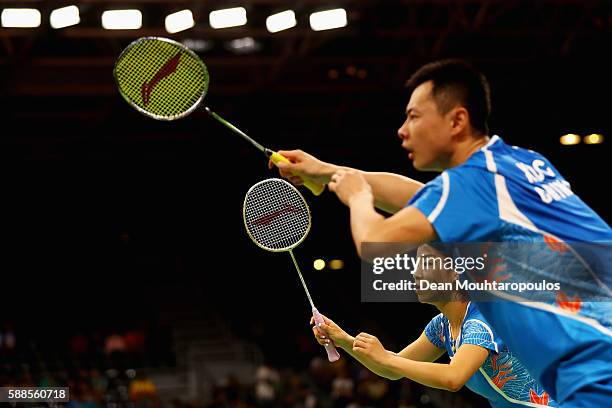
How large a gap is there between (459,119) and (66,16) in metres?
13.3

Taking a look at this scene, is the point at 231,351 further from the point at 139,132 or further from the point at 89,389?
the point at 89,389

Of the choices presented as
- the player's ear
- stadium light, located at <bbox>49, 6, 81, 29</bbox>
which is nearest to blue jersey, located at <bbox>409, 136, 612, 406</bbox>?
the player's ear

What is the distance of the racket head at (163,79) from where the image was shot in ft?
18.7

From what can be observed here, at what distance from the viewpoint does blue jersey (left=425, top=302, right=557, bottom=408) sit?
5.17m

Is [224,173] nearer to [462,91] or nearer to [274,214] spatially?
[274,214]

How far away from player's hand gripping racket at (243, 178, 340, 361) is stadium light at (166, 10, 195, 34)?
36.8 feet

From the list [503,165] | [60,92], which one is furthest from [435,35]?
[503,165]

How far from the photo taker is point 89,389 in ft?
55.7

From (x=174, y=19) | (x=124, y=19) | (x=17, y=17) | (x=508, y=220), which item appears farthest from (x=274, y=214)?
(x=17, y=17)

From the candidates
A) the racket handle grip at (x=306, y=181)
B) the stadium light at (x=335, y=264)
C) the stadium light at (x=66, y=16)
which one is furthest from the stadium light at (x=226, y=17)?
the racket handle grip at (x=306, y=181)

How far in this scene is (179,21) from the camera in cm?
1647

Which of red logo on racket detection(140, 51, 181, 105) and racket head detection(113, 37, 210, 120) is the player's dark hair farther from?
red logo on racket detection(140, 51, 181, 105)

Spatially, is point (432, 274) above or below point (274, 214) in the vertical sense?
below

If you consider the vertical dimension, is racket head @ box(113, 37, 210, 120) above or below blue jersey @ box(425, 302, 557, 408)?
above
